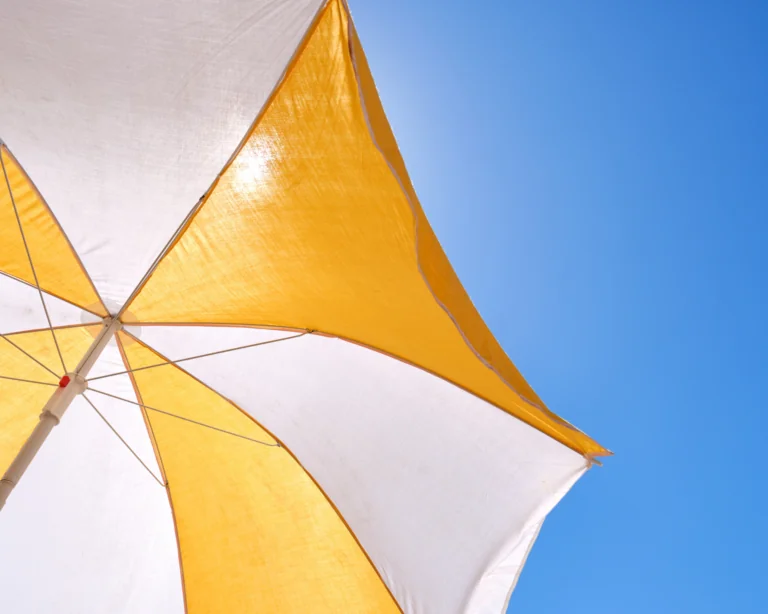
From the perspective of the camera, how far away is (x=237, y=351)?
2.44 metres

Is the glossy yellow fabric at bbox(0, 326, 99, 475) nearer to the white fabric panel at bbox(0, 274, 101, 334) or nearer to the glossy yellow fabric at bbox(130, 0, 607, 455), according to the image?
the white fabric panel at bbox(0, 274, 101, 334)

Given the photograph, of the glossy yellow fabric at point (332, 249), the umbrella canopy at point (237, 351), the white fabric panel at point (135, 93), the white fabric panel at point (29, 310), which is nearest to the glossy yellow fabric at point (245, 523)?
the umbrella canopy at point (237, 351)

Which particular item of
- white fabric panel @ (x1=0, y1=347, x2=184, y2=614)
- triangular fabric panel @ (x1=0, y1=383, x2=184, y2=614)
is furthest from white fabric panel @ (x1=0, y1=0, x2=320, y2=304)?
triangular fabric panel @ (x1=0, y1=383, x2=184, y2=614)

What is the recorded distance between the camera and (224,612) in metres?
2.32

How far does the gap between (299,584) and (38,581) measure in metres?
1.13

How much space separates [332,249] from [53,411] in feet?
3.70

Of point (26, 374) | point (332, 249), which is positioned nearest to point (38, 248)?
point (26, 374)

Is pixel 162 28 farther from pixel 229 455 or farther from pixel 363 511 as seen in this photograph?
pixel 363 511

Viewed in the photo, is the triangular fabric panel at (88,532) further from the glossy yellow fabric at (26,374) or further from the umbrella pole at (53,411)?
the umbrella pole at (53,411)

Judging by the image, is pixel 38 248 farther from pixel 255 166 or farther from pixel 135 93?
pixel 255 166

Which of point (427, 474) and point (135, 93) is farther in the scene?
point (427, 474)

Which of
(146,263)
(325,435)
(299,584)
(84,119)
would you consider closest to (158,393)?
(146,263)

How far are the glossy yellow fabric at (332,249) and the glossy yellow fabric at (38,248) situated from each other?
0.90 feet

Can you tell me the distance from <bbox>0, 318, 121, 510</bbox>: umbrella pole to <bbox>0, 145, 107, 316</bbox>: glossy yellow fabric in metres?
0.19
